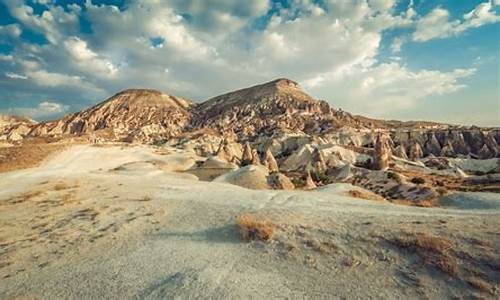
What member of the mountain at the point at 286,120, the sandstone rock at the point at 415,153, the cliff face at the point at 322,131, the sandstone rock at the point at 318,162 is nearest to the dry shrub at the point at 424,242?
the sandstone rock at the point at 318,162

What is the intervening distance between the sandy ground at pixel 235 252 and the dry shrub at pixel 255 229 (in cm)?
25

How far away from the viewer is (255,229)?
12414 mm

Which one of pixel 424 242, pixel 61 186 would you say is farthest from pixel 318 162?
pixel 424 242

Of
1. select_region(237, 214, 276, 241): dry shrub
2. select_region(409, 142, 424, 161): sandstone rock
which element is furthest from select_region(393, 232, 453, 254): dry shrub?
select_region(409, 142, 424, 161): sandstone rock

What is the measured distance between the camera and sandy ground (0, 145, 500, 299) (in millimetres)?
8977

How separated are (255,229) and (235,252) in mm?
1306

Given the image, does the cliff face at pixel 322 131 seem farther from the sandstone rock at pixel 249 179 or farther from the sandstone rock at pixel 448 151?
the sandstone rock at pixel 249 179

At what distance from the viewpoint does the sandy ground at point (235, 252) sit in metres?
8.98

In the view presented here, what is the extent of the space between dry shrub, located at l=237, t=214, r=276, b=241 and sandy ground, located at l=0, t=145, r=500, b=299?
0.25 meters

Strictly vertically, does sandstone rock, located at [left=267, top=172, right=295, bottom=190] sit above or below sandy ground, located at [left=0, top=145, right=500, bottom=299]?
below

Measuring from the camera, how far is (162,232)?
1409 centimetres

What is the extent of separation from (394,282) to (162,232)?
841 cm

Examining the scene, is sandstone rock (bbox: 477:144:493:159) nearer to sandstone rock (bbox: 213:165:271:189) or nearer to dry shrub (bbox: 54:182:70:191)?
sandstone rock (bbox: 213:165:271:189)

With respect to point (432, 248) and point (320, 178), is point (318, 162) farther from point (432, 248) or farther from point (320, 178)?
point (432, 248)
